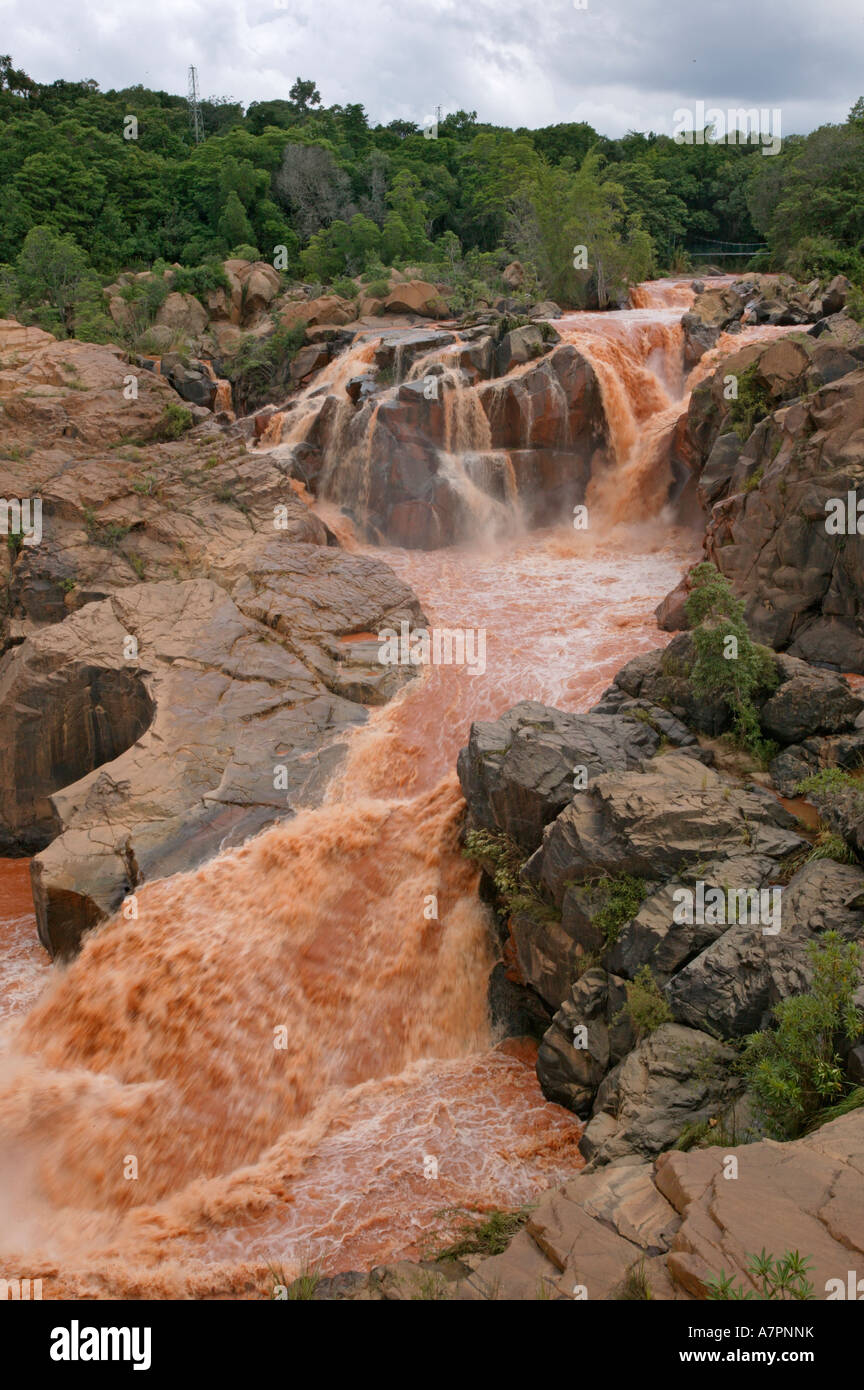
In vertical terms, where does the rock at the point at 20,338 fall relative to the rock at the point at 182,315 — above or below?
below

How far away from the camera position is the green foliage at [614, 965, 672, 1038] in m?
7.64

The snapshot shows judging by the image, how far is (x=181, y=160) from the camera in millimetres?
43812

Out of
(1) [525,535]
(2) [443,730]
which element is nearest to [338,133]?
(1) [525,535]

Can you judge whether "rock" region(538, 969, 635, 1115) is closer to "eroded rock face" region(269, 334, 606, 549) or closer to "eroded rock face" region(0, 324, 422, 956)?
"eroded rock face" region(0, 324, 422, 956)

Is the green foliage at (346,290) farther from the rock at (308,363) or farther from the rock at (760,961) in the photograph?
the rock at (760,961)

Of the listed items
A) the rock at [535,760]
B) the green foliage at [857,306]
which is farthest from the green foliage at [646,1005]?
the green foliage at [857,306]

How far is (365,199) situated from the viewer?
4391cm

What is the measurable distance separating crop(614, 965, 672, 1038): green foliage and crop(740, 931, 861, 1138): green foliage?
1.19m

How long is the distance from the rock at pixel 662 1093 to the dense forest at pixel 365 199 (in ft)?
85.6

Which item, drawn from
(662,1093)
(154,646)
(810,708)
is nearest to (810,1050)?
(662,1093)

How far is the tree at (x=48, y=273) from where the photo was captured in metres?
30.5

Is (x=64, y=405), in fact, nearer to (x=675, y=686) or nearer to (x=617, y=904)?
(x=675, y=686)

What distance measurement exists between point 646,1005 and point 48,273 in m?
33.0

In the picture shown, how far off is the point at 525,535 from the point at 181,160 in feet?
116
